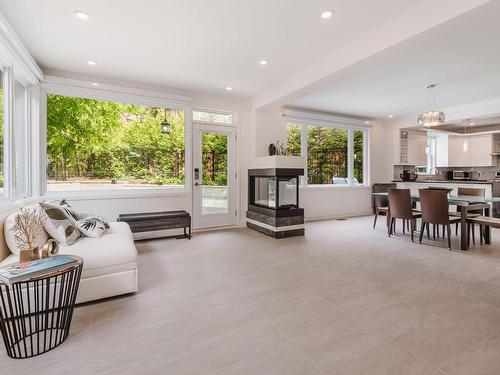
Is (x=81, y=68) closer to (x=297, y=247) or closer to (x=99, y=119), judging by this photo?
(x=99, y=119)

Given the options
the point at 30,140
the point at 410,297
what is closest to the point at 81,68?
the point at 30,140

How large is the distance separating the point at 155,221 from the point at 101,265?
1.98 metres

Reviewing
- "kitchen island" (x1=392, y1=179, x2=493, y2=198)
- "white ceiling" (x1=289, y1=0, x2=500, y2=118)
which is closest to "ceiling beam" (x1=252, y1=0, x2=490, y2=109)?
"white ceiling" (x1=289, y1=0, x2=500, y2=118)

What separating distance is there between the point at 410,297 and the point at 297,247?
1.92m

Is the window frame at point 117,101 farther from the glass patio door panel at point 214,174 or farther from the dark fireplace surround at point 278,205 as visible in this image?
the dark fireplace surround at point 278,205

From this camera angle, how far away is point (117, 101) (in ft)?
15.9

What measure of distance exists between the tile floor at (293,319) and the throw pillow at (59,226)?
73cm

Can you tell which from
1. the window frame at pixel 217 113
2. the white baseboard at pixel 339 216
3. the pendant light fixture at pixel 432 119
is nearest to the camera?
the pendant light fixture at pixel 432 119

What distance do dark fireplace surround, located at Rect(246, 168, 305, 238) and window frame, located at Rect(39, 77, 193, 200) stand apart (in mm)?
1422

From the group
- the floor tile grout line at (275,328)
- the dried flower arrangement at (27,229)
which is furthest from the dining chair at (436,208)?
the dried flower arrangement at (27,229)

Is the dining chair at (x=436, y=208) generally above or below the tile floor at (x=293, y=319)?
above

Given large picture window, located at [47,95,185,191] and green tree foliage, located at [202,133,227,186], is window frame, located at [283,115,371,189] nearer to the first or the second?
green tree foliage, located at [202,133,227,186]

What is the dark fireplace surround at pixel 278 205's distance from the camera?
502cm

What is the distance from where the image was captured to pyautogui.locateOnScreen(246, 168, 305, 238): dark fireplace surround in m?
5.02
